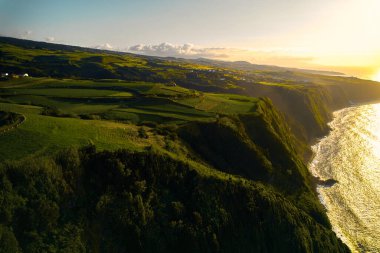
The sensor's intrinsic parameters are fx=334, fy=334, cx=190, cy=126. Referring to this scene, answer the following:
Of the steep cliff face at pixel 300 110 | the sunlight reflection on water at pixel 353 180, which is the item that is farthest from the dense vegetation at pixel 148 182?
the steep cliff face at pixel 300 110

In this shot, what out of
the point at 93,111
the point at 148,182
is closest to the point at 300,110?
the point at 93,111

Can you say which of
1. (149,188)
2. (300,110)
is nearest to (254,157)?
(149,188)

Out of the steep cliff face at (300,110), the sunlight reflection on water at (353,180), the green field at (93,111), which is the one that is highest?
the green field at (93,111)

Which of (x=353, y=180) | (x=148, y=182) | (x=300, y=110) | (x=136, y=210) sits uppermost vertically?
(x=148, y=182)

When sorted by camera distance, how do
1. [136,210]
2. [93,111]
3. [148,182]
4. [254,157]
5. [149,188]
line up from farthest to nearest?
1. [93,111]
2. [254,157]
3. [148,182]
4. [149,188]
5. [136,210]

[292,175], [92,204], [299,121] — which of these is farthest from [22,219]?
[299,121]

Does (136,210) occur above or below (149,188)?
below

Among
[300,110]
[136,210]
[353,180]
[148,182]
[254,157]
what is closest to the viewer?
[136,210]

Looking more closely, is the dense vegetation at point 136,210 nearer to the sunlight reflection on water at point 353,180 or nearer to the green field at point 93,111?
the green field at point 93,111

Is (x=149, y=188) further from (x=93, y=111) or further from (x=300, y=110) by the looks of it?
(x=300, y=110)

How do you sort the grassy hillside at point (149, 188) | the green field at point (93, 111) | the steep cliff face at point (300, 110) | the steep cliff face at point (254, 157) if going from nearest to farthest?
the grassy hillside at point (149, 188) → the green field at point (93, 111) → the steep cliff face at point (254, 157) → the steep cliff face at point (300, 110)

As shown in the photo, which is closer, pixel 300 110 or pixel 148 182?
pixel 148 182

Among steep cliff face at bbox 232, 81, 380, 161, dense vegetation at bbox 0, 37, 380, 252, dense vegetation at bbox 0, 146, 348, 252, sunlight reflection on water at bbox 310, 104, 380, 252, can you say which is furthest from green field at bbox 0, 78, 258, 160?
steep cliff face at bbox 232, 81, 380, 161
